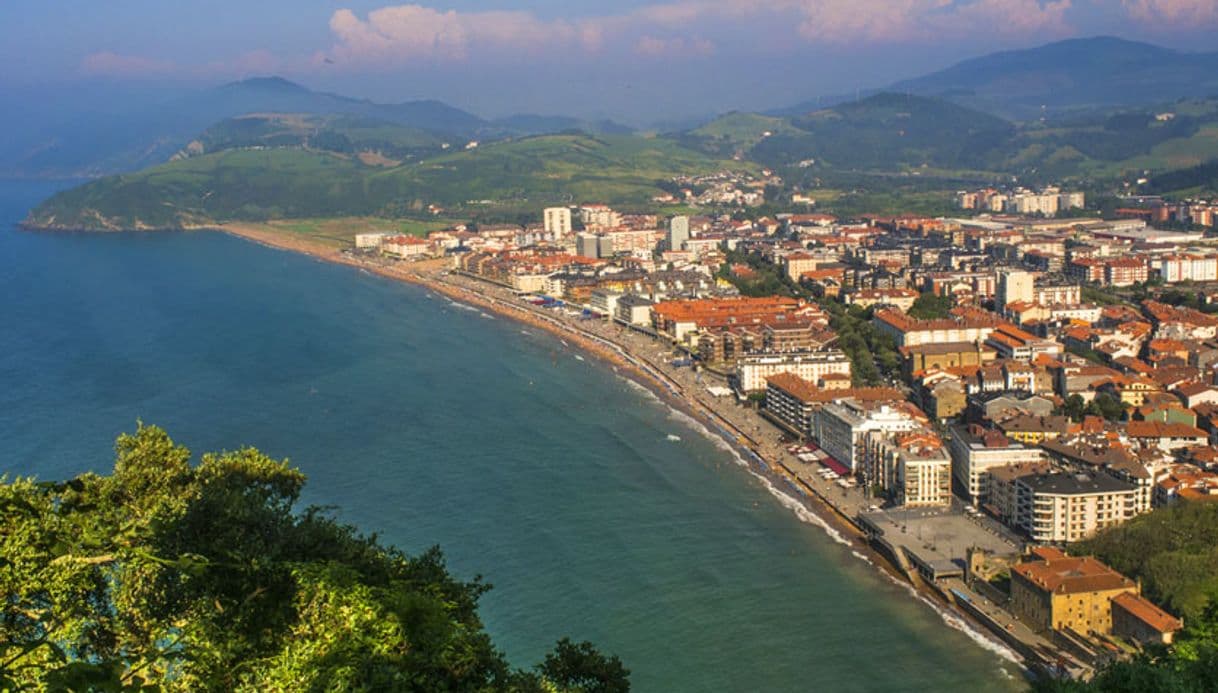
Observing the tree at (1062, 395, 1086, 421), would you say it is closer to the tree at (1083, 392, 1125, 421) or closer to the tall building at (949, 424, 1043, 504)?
the tree at (1083, 392, 1125, 421)

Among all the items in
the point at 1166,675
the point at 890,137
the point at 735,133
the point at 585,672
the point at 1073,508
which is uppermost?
the point at 735,133

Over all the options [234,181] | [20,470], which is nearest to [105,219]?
[234,181]

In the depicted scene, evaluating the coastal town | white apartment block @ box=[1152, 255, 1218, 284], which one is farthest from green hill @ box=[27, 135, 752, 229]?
white apartment block @ box=[1152, 255, 1218, 284]

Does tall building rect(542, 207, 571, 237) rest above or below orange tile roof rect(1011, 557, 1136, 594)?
above

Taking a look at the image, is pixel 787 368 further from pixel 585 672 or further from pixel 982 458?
pixel 585 672

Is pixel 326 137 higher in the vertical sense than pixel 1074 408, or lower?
higher

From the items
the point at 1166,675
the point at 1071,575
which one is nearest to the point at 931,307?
the point at 1071,575
